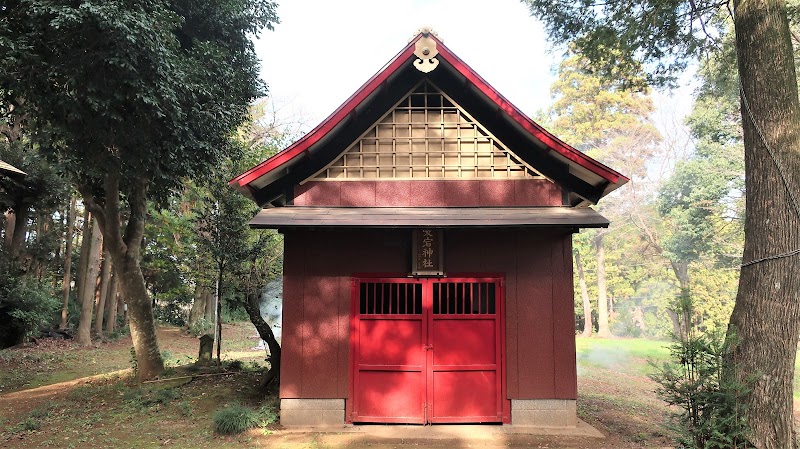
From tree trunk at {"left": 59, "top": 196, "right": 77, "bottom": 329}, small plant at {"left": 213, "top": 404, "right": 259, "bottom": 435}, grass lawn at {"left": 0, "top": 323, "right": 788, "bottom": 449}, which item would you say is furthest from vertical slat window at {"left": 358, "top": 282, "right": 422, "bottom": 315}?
A: tree trunk at {"left": 59, "top": 196, "right": 77, "bottom": 329}

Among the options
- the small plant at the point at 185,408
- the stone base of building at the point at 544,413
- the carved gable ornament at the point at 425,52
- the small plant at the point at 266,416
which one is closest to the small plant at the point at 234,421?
the small plant at the point at 266,416

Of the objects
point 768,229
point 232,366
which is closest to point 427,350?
point 768,229

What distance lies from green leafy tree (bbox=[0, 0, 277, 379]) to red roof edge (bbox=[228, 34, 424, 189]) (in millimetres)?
2744

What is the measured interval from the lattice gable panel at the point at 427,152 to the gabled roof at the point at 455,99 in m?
0.15

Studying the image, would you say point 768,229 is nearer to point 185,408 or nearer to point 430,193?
point 430,193

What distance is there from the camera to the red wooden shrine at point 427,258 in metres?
7.70

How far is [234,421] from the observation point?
295 inches

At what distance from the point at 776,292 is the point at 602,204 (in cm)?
2945

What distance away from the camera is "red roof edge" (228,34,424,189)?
764cm

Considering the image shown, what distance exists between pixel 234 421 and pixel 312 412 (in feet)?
3.88

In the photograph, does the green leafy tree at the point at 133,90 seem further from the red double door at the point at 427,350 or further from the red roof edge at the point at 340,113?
the red double door at the point at 427,350

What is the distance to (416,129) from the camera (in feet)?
27.0

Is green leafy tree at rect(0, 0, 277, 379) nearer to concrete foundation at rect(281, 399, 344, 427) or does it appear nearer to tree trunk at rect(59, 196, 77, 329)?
concrete foundation at rect(281, 399, 344, 427)

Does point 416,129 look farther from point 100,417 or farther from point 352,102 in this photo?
point 100,417
